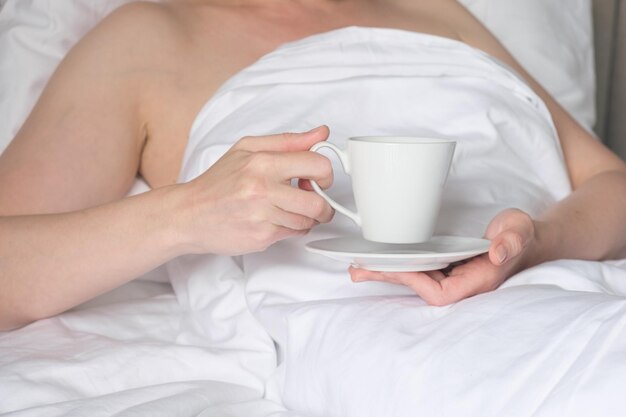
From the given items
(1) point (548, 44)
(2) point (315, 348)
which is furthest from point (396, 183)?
(1) point (548, 44)

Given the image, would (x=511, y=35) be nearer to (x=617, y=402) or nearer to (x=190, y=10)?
(x=190, y=10)

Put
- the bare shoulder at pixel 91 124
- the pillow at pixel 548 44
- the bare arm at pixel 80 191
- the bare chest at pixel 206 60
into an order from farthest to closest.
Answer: the pillow at pixel 548 44 → the bare chest at pixel 206 60 → the bare shoulder at pixel 91 124 → the bare arm at pixel 80 191

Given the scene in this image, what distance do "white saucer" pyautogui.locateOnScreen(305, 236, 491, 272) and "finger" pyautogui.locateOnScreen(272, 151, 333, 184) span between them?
3.0 inches

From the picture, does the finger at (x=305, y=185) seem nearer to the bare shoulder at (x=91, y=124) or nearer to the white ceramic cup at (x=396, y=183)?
the white ceramic cup at (x=396, y=183)

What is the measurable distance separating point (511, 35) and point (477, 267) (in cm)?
100

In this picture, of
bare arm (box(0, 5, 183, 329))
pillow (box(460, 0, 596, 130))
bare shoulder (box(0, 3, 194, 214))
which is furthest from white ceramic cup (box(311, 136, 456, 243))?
pillow (box(460, 0, 596, 130))

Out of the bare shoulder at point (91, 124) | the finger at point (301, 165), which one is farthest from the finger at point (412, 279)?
the bare shoulder at point (91, 124)

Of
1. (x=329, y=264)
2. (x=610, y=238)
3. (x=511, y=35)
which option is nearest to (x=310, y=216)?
(x=329, y=264)

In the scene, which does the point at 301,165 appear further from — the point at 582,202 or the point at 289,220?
the point at 582,202

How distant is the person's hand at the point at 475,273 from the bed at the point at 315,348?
20mm

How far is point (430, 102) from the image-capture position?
1.27 meters

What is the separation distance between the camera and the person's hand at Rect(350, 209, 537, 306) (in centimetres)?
91

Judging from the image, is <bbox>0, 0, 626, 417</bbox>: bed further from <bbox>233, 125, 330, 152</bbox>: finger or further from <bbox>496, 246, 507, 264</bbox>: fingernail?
<bbox>233, 125, 330, 152</bbox>: finger

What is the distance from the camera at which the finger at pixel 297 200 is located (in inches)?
34.3
